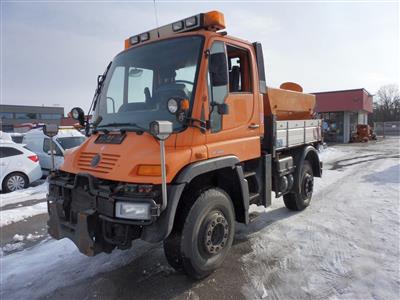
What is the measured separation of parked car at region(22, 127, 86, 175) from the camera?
11273 mm

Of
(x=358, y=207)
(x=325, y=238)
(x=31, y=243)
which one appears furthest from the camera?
(x=358, y=207)

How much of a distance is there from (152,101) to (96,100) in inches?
44.7

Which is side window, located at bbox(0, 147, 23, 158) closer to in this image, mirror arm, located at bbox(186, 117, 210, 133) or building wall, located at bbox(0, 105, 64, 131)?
mirror arm, located at bbox(186, 117, 210, 133)

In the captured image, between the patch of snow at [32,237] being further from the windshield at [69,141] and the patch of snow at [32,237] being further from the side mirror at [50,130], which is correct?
the windshield at [69,141]

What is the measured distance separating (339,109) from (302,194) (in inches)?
1034

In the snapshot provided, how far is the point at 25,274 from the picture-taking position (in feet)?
14.2

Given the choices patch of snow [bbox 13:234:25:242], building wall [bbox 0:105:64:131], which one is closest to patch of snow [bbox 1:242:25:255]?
patch of snow [bbox 13:234:25:242]

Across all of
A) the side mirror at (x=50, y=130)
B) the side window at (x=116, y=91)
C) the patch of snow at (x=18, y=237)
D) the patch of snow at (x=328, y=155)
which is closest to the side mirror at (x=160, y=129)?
the side window at (x=116, y=91)

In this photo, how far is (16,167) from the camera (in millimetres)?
10109

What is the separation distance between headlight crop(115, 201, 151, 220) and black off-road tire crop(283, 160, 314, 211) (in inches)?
158

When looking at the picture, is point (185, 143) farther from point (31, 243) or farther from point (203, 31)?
point (31, 243)

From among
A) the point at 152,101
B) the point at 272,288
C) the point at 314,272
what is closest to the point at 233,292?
the point at 272,288

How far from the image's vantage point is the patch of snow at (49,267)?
396cm

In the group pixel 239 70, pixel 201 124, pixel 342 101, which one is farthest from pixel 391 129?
pixel 201 124
